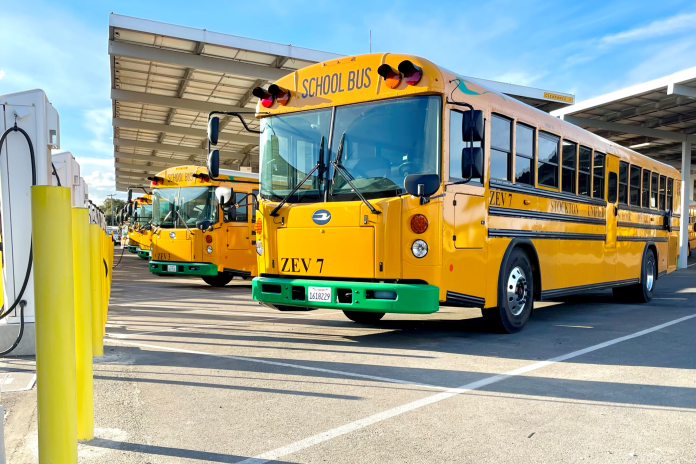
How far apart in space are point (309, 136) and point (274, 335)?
2.47 meters

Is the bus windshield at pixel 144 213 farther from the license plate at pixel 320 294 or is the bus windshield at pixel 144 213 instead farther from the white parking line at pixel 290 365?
the license plate at pixel 320 294

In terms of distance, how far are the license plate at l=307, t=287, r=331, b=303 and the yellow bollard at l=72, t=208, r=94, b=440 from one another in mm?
3095

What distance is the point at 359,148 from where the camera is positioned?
6867mm

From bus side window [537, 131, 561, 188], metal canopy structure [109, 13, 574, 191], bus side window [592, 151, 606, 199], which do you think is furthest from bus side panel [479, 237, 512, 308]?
metal canopy structure [109, 13, 574, 191]

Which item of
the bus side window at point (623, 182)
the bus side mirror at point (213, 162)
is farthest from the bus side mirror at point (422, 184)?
the bus side window at point (623, 182)

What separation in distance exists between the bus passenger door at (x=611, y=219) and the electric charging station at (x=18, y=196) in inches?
337

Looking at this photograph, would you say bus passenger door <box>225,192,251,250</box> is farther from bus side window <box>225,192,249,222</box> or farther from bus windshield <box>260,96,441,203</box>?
bus windshield <box>260,96,441,203</box>

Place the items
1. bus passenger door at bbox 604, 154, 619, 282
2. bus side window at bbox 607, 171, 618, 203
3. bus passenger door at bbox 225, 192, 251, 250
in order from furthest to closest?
bus passenger door at bbox 225, 192, 251, 250 → bus side window at bbox 607, 171, 618, 203 → bus passenger door at bbox 604, 154, 619, 282

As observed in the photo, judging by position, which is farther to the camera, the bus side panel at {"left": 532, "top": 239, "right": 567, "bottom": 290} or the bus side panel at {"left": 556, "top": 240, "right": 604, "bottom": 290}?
the bus side panel at {"left": 556, "top": 240, "right": 604, "bottom": 290}

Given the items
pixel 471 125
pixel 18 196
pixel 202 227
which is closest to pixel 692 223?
pixel 202 227

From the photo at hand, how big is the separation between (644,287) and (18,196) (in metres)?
10.8

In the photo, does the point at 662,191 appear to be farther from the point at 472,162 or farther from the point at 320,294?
the point at 320,294

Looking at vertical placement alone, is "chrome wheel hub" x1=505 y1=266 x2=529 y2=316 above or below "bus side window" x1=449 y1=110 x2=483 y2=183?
below

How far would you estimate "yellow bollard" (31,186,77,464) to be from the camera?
9.53 feet
